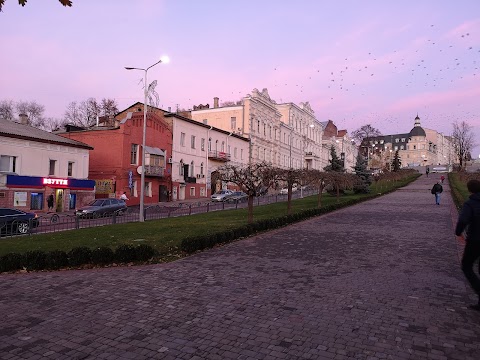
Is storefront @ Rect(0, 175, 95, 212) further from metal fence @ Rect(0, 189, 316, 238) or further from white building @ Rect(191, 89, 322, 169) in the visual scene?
white building @ Rect(191, 89, 322, 169)

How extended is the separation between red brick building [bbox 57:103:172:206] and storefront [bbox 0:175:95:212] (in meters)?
2.60

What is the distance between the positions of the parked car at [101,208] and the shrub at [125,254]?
1611 cm

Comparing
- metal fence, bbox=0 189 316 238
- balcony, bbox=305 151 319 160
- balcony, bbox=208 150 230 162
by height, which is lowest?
metal fence, bbox=0 189 316 238

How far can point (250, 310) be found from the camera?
254 inches

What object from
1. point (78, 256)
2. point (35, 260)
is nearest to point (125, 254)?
point (78, 256)

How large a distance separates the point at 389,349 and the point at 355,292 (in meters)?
2.58

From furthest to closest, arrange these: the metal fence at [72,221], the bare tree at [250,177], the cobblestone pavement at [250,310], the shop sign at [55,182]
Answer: the shop sign at [55,182] < the metal fence at [72,221] < the bare tree at [250,177] < the cobblestone pavement at [250,310]

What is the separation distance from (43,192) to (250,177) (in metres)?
21.5

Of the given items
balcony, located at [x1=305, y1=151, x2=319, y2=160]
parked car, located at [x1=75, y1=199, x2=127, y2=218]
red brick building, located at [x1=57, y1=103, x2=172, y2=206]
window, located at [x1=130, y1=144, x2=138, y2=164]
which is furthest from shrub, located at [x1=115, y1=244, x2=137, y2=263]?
balcony, located at [x1=305, y1=151, x2=319, y2=160]

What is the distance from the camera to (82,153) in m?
36.0

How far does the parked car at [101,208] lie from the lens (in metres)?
26.7

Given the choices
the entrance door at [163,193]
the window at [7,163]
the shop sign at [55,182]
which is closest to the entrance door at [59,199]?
the shop sign at [55,182]

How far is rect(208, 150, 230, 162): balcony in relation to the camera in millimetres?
Answer: 51812

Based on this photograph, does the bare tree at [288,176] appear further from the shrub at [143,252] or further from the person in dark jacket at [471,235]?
the person in dark jacket at [471,235]
